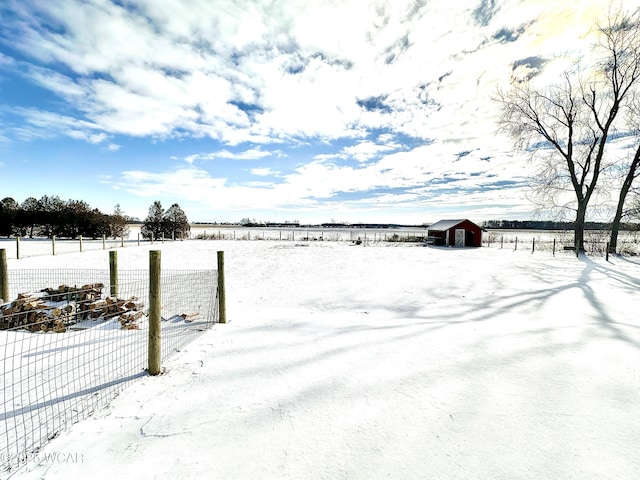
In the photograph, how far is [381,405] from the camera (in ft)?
8.38

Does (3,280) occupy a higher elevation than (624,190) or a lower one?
lower

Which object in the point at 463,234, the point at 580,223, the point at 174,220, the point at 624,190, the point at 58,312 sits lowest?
the point at 58,312

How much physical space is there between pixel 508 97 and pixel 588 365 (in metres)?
22.0

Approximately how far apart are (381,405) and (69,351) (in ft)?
14.1

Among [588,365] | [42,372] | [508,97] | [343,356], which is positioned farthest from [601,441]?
[508,97]

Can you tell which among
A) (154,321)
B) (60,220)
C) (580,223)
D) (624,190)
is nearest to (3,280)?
(154,321)

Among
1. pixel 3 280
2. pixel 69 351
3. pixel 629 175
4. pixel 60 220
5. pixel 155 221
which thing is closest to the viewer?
pixel 69 351

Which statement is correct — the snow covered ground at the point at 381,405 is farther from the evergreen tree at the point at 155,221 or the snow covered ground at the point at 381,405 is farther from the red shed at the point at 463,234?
the evergreen tree at the point at 155,221

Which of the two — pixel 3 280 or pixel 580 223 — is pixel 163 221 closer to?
pixel 3 280

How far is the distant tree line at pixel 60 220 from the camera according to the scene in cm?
2923

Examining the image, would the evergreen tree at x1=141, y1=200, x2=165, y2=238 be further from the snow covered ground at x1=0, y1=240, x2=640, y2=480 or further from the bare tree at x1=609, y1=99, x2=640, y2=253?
the bare tree at x1=609, y1=99, x2=640, y2=253

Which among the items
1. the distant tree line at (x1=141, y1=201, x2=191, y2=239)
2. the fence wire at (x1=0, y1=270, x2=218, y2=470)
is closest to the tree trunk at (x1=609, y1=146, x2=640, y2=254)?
the fence wire at (x1=0, y1=270, x2=218, y2=470)

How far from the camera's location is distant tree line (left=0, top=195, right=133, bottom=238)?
2923 cm

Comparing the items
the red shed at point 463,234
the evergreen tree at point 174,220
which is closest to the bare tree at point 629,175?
the red shed at point 463,234
